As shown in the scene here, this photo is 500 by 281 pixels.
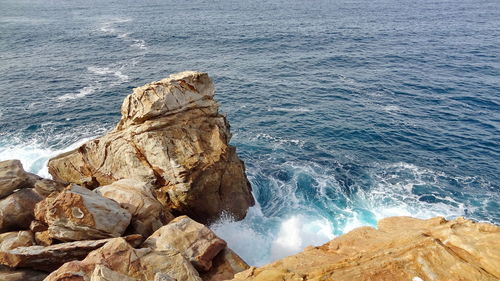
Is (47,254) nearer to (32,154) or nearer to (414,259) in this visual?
(414,259)

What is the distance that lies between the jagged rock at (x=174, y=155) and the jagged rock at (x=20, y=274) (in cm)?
1178

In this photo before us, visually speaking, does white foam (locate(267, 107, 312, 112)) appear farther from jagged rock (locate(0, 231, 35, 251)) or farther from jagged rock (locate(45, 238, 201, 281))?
jagged rock (locate(0, 231, 35, 251))

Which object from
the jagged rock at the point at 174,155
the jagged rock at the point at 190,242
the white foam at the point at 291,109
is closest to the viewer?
the jagged rock at the point at 190,242

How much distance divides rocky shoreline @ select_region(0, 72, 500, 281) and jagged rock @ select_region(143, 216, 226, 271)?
7 cm

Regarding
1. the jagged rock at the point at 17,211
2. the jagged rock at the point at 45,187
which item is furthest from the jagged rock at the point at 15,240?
the jagged rock at the point at 45,187

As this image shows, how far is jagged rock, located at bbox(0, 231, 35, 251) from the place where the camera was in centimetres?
2177

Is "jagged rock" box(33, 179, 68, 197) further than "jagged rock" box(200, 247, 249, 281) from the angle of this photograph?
Yes

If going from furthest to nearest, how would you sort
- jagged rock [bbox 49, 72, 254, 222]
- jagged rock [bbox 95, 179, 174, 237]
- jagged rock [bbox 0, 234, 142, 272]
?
1. jagged rock [bbox 49, 72, 254, 222]
2. jagged rock [bbox 95, 179, 174, 237]
3. jagged rock [bbox 0, 234, 142, 272]

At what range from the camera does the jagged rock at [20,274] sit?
65.4ft

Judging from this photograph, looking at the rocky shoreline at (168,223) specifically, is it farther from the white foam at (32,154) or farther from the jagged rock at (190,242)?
the white foam at (32,154)

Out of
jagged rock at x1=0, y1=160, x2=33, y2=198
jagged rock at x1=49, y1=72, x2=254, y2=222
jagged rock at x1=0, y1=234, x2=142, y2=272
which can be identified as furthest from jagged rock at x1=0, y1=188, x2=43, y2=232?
jagged rock at x1=49, y1=72, x2=254, y2=222

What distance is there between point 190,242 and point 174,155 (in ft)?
34.6

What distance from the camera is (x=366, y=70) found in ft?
238

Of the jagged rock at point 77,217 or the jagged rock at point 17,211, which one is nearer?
the jagged rock at point 77,217
